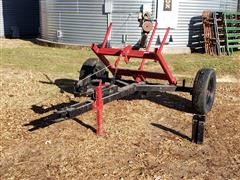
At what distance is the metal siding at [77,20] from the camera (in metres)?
19.5

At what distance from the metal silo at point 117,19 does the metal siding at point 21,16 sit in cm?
768

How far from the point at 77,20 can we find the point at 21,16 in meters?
9.38

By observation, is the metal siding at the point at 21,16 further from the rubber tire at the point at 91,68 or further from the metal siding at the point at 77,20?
the rubber tire at the point at 91,68

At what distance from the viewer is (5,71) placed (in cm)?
1337

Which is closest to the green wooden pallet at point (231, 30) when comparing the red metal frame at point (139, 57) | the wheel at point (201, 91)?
the red metal frame at point (139, 57)

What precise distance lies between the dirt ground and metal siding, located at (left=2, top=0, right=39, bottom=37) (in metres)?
18.6

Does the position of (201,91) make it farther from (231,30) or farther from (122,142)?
(231,30)

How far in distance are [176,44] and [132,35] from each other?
2.23 metres

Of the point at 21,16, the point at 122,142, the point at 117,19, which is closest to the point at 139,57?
the point at 122,142

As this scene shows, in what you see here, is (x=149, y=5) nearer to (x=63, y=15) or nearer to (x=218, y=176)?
(x=63, y=15)

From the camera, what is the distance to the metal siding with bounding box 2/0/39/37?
1077 inches

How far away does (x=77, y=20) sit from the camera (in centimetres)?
2009

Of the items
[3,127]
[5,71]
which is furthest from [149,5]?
[3,127]

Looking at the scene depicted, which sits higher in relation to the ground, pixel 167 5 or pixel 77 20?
pixel 167 5
